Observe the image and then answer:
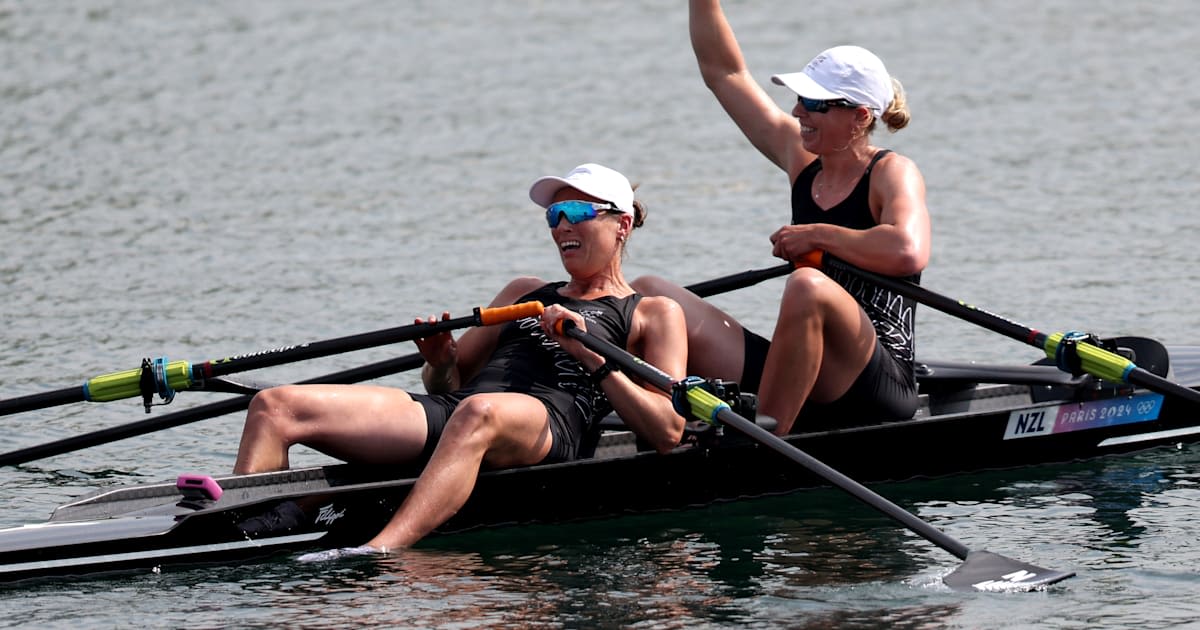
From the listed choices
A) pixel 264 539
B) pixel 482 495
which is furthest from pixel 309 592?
pixel 482 495

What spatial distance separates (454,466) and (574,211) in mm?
1189

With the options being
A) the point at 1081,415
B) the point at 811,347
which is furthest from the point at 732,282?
the point at 1081,415

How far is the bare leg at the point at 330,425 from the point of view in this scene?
7773 millimetres

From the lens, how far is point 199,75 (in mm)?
21391

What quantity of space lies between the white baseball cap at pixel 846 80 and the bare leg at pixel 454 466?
1.99 metres

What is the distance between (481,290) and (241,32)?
10757 millimetres

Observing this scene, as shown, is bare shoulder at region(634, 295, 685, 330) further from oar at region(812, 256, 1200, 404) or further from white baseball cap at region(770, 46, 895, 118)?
white baseball cap at region(770, 46, 895, 118)

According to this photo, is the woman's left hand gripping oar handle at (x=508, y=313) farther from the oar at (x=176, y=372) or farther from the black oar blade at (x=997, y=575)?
the black oar blade at (x=997, y=575)

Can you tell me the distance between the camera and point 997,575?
24.0 ft

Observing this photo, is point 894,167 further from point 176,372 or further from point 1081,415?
point 176,372

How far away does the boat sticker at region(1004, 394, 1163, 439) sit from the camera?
30.0 ft

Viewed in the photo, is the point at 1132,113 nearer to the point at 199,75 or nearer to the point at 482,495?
the point at 199,75

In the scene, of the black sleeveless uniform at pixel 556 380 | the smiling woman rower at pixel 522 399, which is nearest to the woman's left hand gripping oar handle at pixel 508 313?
the smiling woman rower at pixel 522 399

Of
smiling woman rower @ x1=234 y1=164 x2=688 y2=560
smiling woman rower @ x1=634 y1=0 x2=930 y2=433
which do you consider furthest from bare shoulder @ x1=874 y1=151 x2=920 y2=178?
smiling woman rower @ x1=234 y1=164 x2=688 y2=560
